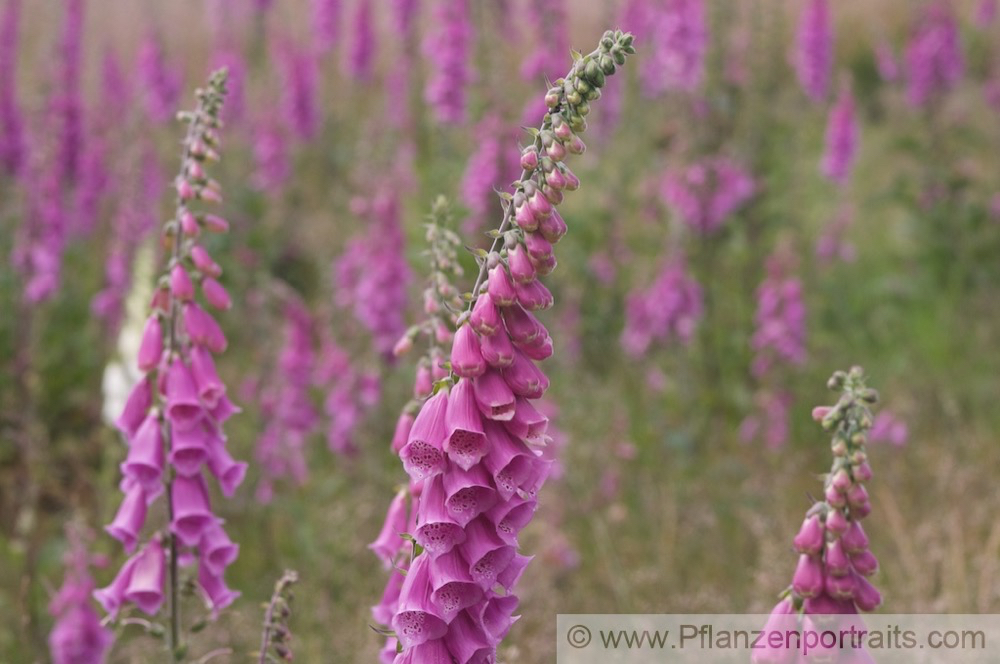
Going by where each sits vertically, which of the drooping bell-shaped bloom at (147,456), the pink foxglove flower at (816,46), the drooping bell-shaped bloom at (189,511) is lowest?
the drooping bell-shaped bloom at (189,511)

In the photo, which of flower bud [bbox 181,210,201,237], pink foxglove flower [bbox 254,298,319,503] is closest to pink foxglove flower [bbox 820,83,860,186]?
pink foxglove flower [bbox 254,298,319,503]

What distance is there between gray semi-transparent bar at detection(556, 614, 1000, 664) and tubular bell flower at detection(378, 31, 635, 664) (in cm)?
128

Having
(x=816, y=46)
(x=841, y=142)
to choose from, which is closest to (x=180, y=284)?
(x=841, y=142)

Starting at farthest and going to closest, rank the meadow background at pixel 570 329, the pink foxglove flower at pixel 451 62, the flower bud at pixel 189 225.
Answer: the pink foxglove flower at pixel 451 62, the meadow background at pixel 570 329, the flower bud at pixel 189 225

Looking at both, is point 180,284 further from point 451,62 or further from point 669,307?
point 451,62

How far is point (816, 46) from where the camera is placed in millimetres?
7797

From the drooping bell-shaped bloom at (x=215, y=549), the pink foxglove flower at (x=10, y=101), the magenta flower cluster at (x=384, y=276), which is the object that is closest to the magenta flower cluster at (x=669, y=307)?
the magenta flower cluster at (x=384, y=276)

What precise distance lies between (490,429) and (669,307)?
3959 millimetres

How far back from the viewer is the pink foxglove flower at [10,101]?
6457 mm

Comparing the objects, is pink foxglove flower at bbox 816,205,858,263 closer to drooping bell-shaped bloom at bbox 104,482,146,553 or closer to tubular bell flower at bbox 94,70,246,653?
tubular bell flower at bbox 94,70,246,653

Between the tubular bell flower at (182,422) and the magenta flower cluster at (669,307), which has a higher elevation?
the magenta flower cluster at (669,307)

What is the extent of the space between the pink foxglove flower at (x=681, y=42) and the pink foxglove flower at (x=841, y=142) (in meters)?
1.23

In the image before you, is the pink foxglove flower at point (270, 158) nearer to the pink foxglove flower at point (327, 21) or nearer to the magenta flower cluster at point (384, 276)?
the pink foxglove flower at point (327, 21)

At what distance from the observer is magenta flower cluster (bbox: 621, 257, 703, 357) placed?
18.0ft
